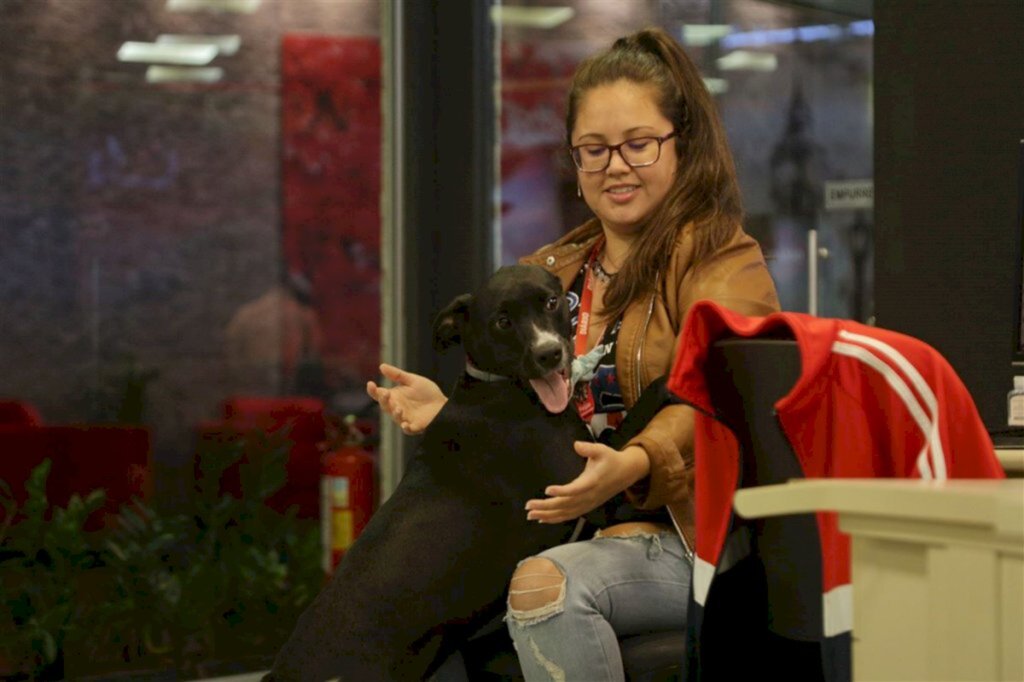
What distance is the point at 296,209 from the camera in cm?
415

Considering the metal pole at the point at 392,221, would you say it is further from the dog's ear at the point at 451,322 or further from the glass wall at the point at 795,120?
the dog's ear at the point at 451,322

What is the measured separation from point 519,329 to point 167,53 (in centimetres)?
222

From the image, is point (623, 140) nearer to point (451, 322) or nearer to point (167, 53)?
point (451, 322)

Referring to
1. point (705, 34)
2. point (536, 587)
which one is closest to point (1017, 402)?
point (536, 587)

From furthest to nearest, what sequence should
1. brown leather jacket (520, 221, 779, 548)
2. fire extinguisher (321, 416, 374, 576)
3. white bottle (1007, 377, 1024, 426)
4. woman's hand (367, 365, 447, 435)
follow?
fire extinguisher (321, 416, 374, 576)
white bottle (1007, 377, 1024, 426)
woman's hand (367, 365, 447, 435)
brown leather jacket (520, 221, 779, 548)

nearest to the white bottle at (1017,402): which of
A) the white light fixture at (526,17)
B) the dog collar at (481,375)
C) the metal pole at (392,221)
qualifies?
the dog collar at (481,375)

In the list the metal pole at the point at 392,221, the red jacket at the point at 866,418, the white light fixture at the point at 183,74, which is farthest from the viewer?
the metal pole at the point at 392,221

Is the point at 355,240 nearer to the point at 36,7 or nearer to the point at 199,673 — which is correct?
the point at 36,7

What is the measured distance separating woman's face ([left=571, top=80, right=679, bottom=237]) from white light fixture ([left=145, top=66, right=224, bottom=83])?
2027 millimetres

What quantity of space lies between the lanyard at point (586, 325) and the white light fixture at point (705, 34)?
1.80m

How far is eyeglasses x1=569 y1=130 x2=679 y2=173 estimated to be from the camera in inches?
88.2

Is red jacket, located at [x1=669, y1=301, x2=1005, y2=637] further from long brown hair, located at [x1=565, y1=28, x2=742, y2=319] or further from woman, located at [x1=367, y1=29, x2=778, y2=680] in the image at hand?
long brown hair, located at [x1=565, y1=28, x2=742, y2=319]

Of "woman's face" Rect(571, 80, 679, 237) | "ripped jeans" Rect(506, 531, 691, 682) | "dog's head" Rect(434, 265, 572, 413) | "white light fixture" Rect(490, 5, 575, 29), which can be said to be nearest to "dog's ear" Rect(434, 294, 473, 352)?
"dog's head" Rect(434, 265, 572, 413)

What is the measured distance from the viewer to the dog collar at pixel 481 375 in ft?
7.09
